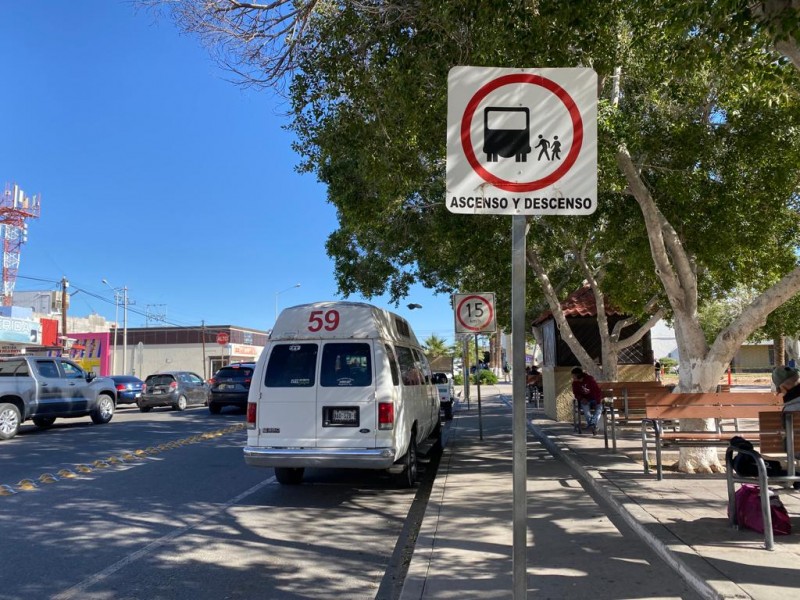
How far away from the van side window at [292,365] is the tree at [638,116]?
3134 mm

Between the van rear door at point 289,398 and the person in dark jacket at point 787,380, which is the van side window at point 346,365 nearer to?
the van rear door at point 289,398

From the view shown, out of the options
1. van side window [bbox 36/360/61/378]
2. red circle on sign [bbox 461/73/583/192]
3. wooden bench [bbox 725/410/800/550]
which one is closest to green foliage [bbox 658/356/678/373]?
van side window [bbox 36/360/61/378]

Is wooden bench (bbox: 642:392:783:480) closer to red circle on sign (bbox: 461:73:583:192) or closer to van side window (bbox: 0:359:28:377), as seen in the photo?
red circle on sign (bbox: 461:73:583:192)

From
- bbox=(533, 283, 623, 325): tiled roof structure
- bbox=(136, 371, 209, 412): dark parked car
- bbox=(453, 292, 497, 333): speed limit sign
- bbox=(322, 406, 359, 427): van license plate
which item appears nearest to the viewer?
bbox=(322, 406, 359, 427): van license plate

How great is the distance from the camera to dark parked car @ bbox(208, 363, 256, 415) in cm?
2233

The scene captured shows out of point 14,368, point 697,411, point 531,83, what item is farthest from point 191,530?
point 14,368

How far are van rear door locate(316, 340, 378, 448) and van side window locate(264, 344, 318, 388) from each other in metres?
0.16

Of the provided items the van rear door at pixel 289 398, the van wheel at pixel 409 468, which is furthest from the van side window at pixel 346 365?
the van wheel at pixel 409 468

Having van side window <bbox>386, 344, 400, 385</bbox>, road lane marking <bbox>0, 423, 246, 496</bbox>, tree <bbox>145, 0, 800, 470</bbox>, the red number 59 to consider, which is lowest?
road lane marking <bbox>0, 423, 246, 496</bbox>

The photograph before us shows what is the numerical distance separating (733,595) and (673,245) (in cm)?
610

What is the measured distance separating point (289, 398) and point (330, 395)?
0.55 meters

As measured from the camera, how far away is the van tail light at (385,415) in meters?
8.21

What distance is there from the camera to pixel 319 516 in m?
7.65

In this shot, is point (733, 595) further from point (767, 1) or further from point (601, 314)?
point (601, 314)
